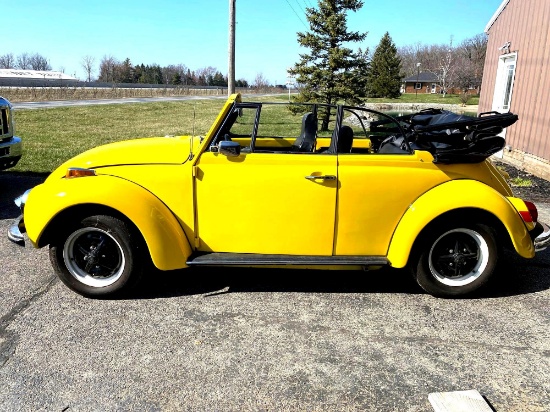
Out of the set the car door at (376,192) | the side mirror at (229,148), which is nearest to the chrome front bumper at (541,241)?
the car door at (376,192)

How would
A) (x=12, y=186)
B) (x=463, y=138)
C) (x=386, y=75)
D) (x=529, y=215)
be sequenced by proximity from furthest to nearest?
(x=386, y=75), (x=12, y=186), (x=463, y=138), (x=529, y=215)

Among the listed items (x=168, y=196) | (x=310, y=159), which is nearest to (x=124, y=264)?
(x=168, y=196)

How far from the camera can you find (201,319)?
3477mm

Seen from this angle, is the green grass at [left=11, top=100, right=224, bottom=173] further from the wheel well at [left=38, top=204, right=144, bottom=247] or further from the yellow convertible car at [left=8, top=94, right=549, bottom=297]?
the wheel well at [left=38, top=204, right=144, bottom=247]

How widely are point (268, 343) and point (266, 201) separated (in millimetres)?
1144

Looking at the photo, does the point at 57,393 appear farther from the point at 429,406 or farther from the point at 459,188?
the point at 459,188

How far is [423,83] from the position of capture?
99188mm

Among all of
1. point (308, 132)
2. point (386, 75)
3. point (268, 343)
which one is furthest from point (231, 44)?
point (386, 75)

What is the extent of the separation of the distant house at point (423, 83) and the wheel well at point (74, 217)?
99.1 m

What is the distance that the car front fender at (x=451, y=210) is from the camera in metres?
3.68

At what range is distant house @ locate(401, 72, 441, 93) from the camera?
316ft

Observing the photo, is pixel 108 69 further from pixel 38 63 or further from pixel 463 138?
pixel 463 138

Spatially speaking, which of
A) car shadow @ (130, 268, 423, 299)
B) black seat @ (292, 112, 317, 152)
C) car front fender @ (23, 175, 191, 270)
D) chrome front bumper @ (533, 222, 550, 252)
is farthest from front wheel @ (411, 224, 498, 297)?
car front fender @ (23, 175, 191, 270)

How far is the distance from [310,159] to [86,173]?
1888 mm
